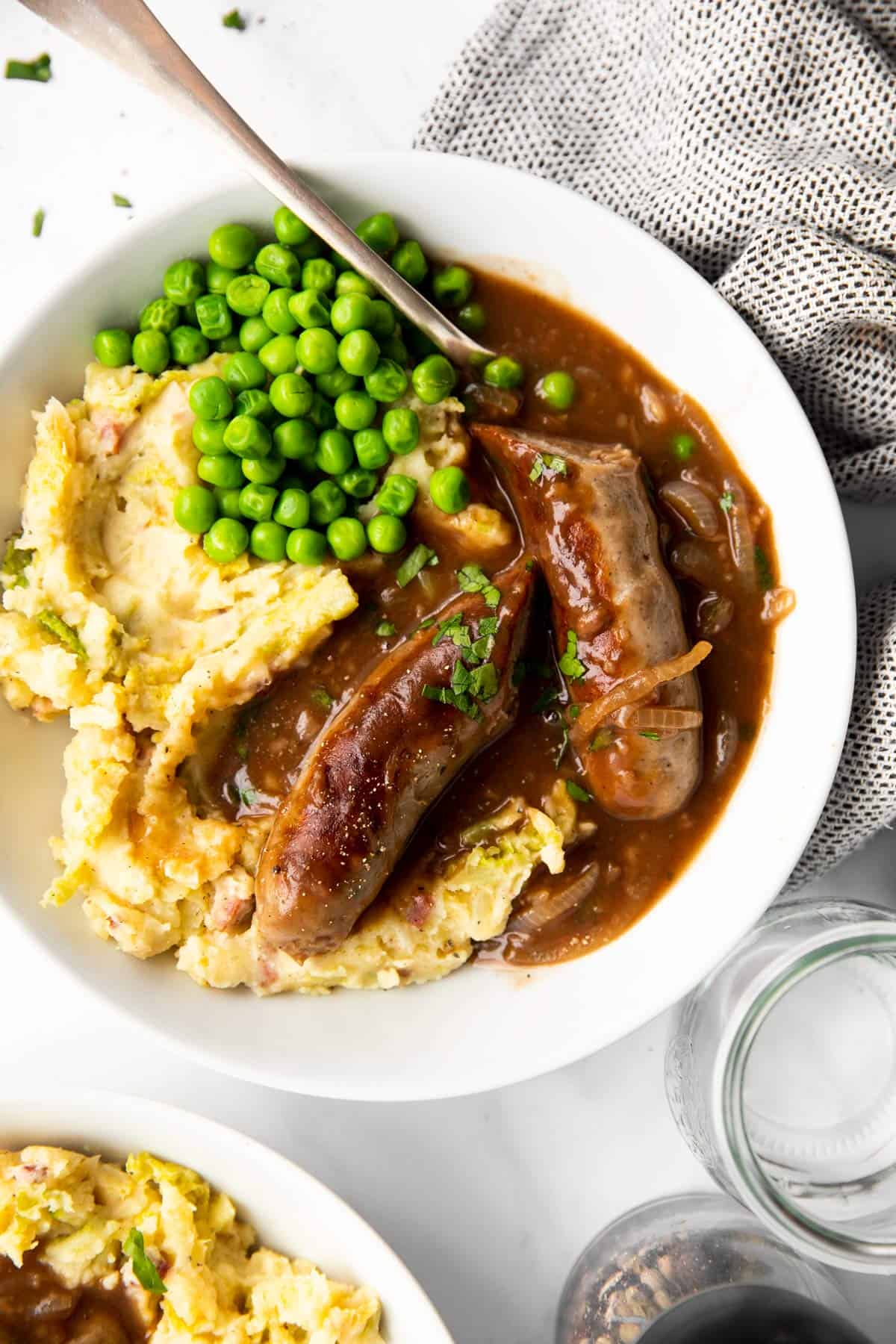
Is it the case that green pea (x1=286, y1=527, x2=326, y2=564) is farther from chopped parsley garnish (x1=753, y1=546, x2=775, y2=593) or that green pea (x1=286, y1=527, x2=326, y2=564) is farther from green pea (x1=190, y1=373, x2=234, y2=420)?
chopped parsley garnish (x1=753, y1=546, x2=775, y2=593)

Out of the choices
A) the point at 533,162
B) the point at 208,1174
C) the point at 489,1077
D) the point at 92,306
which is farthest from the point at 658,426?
the point at 208,1174

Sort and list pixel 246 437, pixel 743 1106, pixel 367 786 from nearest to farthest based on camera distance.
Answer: pixel 367 786 < pixel 743 1106 < pixel 246 437

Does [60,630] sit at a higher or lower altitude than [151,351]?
lower

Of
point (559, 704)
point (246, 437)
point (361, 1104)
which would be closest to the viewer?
point (246, 437)

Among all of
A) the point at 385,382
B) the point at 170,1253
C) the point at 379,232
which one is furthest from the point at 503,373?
the point at 170,1253

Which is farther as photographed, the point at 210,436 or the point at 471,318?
the point at 471,318

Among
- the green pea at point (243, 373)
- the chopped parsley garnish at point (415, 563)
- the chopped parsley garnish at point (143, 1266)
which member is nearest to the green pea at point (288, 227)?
the green pea at point (243, 373)

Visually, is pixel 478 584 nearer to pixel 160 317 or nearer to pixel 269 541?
pixel 269 541
